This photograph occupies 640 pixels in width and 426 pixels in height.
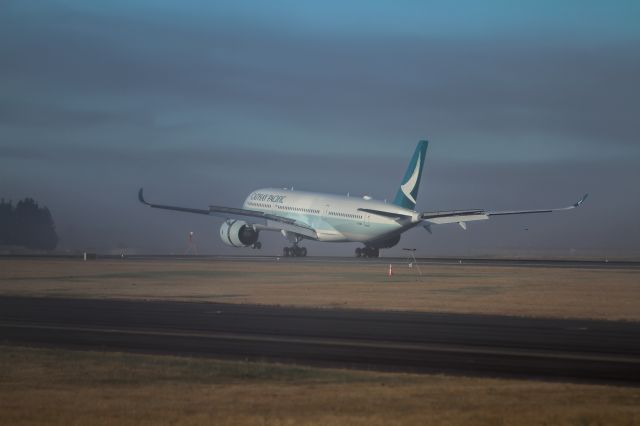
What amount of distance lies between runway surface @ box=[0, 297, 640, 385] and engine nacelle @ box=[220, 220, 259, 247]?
50.8m

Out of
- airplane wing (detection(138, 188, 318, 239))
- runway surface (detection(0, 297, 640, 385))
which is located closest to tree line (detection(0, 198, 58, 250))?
airplane wing (detection(138, 188, 318, 239))

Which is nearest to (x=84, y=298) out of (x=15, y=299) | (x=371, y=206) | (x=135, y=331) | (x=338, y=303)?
(x=15, y=299)

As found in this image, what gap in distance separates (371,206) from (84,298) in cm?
4519

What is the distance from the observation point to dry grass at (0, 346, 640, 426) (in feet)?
48.7

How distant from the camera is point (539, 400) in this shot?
16.4 metres

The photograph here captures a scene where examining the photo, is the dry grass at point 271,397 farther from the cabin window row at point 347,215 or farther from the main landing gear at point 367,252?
the main landing gear at point 367,252

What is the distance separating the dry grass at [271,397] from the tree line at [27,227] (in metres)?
104

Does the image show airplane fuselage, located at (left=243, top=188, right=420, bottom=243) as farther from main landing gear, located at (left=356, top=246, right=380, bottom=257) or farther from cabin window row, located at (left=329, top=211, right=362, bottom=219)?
main landing gear, located at (left=356, top=246, right=380, bottom=257)

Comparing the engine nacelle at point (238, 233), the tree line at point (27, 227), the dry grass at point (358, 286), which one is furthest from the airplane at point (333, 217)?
the tree line at point (27, 227)

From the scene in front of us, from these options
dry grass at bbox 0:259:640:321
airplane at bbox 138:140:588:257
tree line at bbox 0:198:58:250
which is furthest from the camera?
tree line at bbox 0:198:58:250

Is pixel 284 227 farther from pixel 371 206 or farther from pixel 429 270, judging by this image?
pixel 429 270

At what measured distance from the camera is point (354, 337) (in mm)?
26531

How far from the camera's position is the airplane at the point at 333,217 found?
269 feet

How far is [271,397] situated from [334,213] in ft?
229
